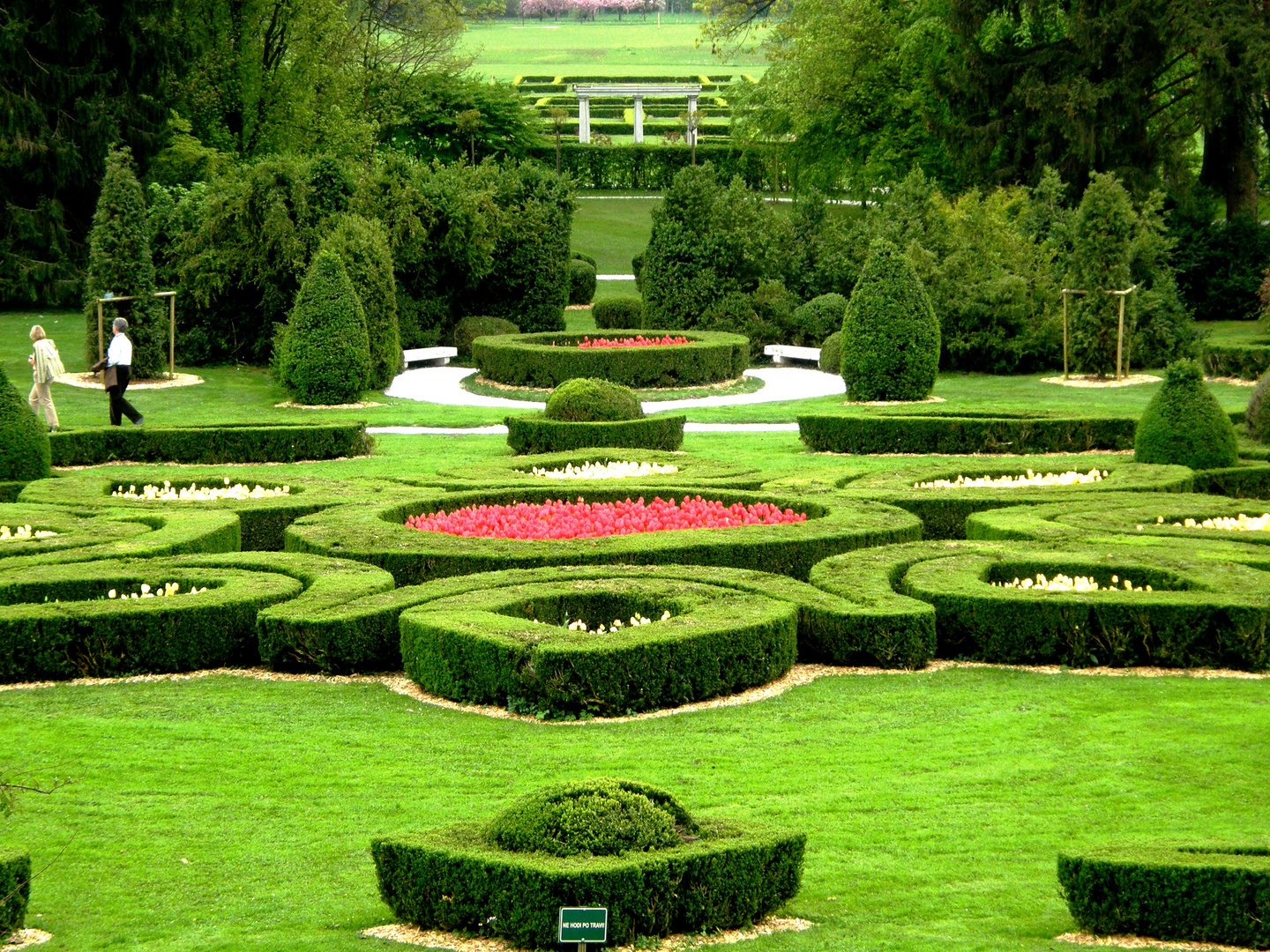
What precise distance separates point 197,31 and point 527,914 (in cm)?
4151

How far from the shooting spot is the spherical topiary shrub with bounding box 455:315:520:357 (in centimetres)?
3366

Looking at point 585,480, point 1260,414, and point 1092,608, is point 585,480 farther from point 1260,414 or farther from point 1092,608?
point 1260,414

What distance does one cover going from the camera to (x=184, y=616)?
10.5m

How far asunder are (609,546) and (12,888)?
23.6ft

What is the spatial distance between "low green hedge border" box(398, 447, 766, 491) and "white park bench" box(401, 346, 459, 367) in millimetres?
13961

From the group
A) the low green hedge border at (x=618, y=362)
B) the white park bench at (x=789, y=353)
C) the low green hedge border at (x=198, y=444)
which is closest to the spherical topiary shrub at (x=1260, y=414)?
the low green hedge border at (x=618, y=362)

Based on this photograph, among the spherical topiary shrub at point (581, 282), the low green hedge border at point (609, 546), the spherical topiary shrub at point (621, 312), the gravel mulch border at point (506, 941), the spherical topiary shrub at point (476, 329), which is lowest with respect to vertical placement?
the gravel mulch border at point (506, 941)

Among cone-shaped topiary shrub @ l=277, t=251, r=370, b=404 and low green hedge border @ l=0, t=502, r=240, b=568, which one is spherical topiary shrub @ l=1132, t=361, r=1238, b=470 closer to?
low green hedge border @ l=0, t=502, r=240, b=568

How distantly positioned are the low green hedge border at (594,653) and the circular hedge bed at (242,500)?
4656 mm

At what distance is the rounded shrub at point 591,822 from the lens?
576 centimetres

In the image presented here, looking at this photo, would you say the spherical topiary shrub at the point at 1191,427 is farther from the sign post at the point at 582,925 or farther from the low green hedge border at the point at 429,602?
the sign post at the point at 582,925

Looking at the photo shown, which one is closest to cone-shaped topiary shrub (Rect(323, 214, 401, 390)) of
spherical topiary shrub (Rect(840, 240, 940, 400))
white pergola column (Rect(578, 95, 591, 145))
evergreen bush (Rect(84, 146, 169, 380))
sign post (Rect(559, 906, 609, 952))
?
evergreen bush (Rect(84, 146, 169, 380))

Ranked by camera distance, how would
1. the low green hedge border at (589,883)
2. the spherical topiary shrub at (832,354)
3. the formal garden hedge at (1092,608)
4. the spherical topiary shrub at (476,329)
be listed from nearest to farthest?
the low green hedge border at (589,883), the formal garden hedge at (1092,608), the spherical topiary shrub at (832,354), the spherical topiary shrub at (476,329)

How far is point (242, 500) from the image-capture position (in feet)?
49.7
